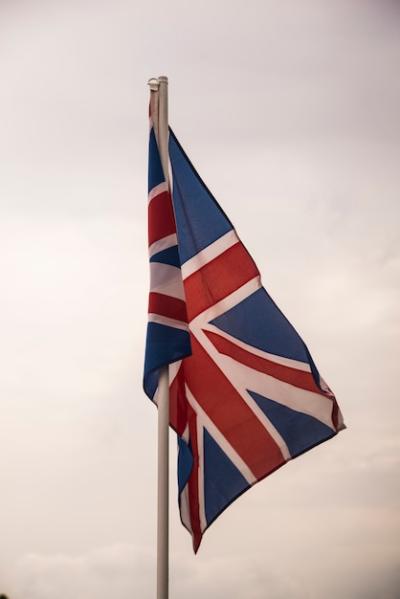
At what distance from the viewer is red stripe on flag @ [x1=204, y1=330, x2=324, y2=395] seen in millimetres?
18375

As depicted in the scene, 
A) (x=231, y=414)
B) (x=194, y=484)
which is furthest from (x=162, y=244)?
(x=194, y=484)

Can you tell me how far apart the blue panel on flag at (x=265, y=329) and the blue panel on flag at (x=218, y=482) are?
5.57 ft

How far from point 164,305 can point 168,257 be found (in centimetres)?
74

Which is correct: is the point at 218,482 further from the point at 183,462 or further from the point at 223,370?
the point at 223,370

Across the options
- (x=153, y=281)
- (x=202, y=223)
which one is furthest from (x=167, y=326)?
(x=202, y=223)

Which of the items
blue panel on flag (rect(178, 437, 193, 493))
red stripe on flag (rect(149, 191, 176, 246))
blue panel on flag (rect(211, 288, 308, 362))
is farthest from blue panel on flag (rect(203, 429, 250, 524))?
red stripe on flag (rect(149, 191, 176, 246))

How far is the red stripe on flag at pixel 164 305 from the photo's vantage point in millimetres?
17094

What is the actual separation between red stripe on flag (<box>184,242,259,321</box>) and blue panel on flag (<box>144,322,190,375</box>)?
1.58m

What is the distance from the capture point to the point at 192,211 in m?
18.6

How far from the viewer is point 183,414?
17.9 m

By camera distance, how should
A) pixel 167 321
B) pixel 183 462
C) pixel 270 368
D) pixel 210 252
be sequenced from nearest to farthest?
pixel 167 321
pixel 183 462
pixel 270 368
pixel 210 252

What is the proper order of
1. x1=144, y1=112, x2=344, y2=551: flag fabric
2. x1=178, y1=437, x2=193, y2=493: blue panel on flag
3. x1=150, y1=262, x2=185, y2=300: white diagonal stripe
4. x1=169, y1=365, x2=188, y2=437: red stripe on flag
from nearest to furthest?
x1=150, y1=262, x2=185, y2=300: white diagonal stripe < x1=178, y1=437, x2=193, y2=493: blue panel on flag < x1=169, y1=365, x2=188, y2=437: red stripe on flag < x1=144, y1=112, x2=344, y2=551: flag fabric

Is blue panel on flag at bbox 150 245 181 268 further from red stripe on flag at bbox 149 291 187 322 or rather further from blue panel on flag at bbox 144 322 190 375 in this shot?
blue panel on flag at bbox 144 322 190 375

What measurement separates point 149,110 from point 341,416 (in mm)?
5506
